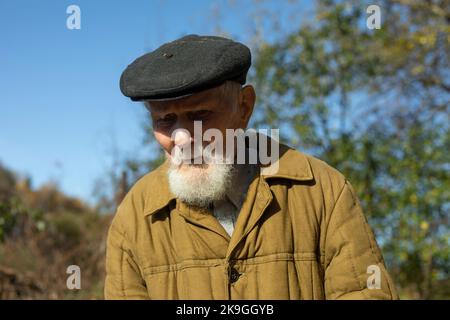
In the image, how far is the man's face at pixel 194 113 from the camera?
2.50m

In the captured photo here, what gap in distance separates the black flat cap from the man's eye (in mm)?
91

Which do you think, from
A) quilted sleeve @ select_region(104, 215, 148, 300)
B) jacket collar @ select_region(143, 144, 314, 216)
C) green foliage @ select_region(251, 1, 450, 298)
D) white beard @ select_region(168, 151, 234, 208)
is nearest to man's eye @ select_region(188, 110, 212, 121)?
white beard @ select_region(168, 151, 234, 208)

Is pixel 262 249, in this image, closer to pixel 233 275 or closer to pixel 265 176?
pixel 233 275

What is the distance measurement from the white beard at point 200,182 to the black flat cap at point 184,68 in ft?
1.06

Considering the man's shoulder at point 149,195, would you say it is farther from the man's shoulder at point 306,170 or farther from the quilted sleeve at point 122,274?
the man's shoulder at point 306,170

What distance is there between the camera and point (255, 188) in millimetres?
2598

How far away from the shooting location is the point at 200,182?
8.41 ft

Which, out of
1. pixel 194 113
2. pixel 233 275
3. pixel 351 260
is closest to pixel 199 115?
pixel 194 113

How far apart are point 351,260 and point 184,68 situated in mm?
1056

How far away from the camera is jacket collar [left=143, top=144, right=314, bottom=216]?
102 inches

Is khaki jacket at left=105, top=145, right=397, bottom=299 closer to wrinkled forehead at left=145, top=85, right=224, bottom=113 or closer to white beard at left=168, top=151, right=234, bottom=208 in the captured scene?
white beard at left=168, top=151, right=234, bottom=208

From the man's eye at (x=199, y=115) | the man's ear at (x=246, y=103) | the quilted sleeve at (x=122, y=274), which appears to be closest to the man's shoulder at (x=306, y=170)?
the man's ear at (x=246, y=103)
